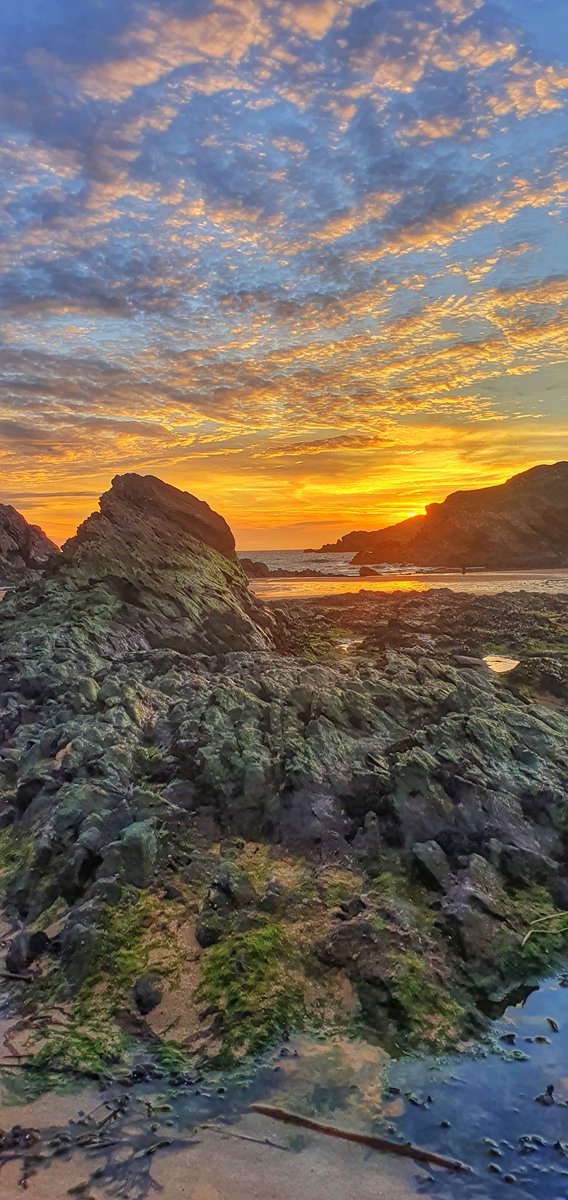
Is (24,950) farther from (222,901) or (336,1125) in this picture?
(336,1125)

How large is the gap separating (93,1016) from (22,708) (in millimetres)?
7121

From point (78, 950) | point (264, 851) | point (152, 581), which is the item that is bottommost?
point (78, 950)

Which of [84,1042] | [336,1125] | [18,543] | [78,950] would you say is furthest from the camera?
[18,543]

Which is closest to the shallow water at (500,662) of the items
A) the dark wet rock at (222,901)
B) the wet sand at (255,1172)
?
the dark wet rock at (222,901)

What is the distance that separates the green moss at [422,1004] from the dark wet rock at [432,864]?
43.7 inches

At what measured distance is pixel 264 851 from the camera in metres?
7.69

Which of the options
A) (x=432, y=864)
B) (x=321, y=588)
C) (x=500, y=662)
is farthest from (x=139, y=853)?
(x=321, y=588)

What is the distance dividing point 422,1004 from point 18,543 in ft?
253

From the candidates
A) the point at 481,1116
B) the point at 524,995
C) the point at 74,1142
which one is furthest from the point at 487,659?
the point at 74,1142

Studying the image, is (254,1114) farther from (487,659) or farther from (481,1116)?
(487,659)

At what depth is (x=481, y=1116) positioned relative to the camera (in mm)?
4648

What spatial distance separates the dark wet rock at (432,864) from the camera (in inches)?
278

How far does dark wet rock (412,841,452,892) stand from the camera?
705 cm

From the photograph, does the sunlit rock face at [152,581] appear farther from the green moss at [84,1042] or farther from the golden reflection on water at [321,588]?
the golden reflection on water at [321,588]
